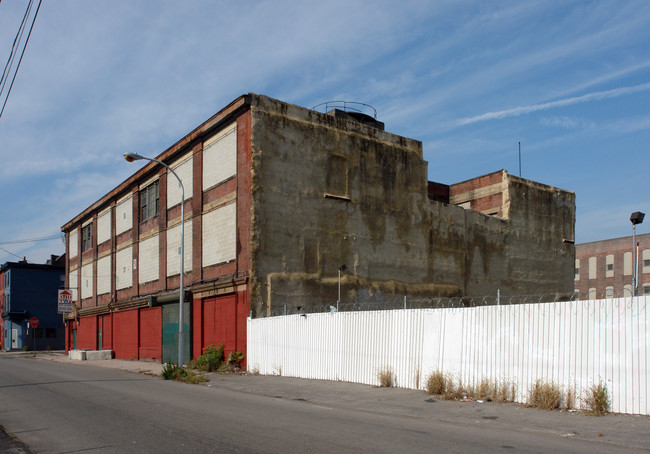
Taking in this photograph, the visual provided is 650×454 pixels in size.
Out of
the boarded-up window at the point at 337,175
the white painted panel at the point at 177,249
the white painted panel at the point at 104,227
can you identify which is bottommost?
the white painted panel at the point at 177,249

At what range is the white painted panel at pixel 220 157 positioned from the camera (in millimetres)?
27094

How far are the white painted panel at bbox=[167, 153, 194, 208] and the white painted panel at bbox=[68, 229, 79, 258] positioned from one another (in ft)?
76.7

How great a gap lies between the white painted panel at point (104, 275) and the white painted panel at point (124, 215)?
2675 mm

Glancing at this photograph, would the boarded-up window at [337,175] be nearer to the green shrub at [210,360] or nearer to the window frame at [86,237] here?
the green shrub at [210,360]

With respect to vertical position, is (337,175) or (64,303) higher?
(337,175)

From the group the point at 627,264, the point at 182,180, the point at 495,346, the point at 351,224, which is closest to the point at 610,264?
the point at 627,264

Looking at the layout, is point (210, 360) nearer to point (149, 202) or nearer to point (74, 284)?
point (149, 202)

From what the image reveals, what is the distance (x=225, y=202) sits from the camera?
2741cm

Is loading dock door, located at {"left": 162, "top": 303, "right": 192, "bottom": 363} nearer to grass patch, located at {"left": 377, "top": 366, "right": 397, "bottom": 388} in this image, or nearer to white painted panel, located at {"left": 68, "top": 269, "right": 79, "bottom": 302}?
grass patch, located at {"left": 377, "top": 366, "right": 397, "bottom": 388}

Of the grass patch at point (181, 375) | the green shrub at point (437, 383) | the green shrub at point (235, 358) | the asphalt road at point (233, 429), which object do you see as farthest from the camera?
the green shrub at point (235, 358)

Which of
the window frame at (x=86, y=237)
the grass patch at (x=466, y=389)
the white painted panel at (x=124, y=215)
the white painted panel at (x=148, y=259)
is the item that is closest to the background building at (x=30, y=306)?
the window frame at (x=86, y=237)

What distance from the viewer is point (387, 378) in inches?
691

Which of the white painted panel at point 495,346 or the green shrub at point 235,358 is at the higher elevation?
the white painted panel at point 495,346

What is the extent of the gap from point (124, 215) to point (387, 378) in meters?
29.1
